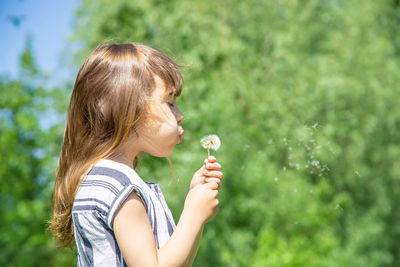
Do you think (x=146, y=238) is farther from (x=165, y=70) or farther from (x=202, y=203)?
(x=165, y=70)

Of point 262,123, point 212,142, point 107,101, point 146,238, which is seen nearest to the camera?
point 146,238

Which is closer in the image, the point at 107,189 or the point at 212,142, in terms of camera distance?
the point at 107,189

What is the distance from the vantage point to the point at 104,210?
2.99 ft

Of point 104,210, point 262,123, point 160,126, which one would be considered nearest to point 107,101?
point 160,126

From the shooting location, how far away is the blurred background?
14.7 ft

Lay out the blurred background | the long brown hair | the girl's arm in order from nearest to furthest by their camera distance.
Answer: the girl's arm, the long brown hair, the blurred background

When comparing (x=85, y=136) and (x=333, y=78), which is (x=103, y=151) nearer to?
(x=85, y=136)

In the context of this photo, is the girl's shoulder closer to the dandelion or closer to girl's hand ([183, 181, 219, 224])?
girl's hand ([183, 181, 219, 224])

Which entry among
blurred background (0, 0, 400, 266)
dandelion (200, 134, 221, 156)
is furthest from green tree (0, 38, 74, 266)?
dandelion (200, 134, 221, 156)

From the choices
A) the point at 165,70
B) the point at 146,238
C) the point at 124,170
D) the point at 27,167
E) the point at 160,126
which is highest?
the point at 27,167

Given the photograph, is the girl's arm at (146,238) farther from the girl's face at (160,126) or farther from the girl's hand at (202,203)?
the girl's face at (160,126)

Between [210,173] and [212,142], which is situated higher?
[212,142]

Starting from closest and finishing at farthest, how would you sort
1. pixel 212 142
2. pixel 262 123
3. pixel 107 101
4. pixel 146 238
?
pixel 146 238, pixel 107 101, pixel 212 142, pixel 262 123

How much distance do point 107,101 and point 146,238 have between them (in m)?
0.31
